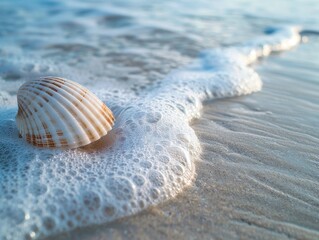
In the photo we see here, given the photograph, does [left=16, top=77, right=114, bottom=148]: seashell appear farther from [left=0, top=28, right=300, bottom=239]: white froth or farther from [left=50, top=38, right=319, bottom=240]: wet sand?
[left=50, top=38, right=319, bottom=240]: wet sand

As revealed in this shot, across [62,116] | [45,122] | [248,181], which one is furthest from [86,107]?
[248,181]

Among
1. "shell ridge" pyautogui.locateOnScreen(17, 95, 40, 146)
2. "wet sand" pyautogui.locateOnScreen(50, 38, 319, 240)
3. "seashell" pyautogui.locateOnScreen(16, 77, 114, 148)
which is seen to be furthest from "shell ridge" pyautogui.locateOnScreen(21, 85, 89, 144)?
"wet sand" pyautogui.locateOnScreen(50, 38, 319, 240)

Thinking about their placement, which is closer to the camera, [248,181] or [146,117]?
[248,181]

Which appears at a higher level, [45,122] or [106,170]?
[45,122]

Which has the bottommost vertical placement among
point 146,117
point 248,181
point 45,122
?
point 248,181

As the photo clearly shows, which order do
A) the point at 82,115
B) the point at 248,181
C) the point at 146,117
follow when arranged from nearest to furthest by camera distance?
the point at 248,181, the point at 82,115, the point at 146,117

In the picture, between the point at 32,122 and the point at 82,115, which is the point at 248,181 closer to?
the point at 82,115

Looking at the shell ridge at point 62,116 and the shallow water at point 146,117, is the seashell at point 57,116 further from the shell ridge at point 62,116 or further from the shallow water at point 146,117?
the shallow water at point 146,117

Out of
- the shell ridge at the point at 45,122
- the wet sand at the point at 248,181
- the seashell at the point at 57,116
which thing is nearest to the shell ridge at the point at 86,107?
the seashell at the point at 57,116
